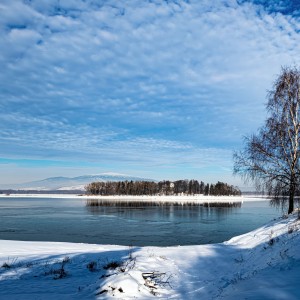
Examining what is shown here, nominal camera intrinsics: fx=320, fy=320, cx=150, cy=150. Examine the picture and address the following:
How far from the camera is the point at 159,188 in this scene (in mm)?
169375

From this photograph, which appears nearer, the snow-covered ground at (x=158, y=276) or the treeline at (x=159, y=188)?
the snow-covered ground at (x=158, y=276)

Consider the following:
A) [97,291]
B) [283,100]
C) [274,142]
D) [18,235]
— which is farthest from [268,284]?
[18,235]

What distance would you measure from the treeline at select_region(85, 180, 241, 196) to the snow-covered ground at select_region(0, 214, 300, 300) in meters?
148

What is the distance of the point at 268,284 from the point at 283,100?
14950mm

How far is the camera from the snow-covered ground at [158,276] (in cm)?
625

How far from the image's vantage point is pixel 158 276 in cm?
806

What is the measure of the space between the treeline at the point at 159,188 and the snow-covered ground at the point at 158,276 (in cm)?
14848

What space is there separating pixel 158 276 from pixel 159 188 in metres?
162

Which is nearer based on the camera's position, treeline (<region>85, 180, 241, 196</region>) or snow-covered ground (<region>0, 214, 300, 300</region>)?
snow-covered ground (<region>0, 214, 300, 300</region>)

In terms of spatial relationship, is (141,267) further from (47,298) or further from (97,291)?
(47,298)

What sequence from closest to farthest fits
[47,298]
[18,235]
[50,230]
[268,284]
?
[268,284] → [47,298] → [18,235] → [50,230]

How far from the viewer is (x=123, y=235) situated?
25.9 meters

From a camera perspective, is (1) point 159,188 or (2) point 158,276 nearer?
(2) point 158,276

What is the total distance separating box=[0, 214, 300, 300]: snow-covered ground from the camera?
6250 millimetres
